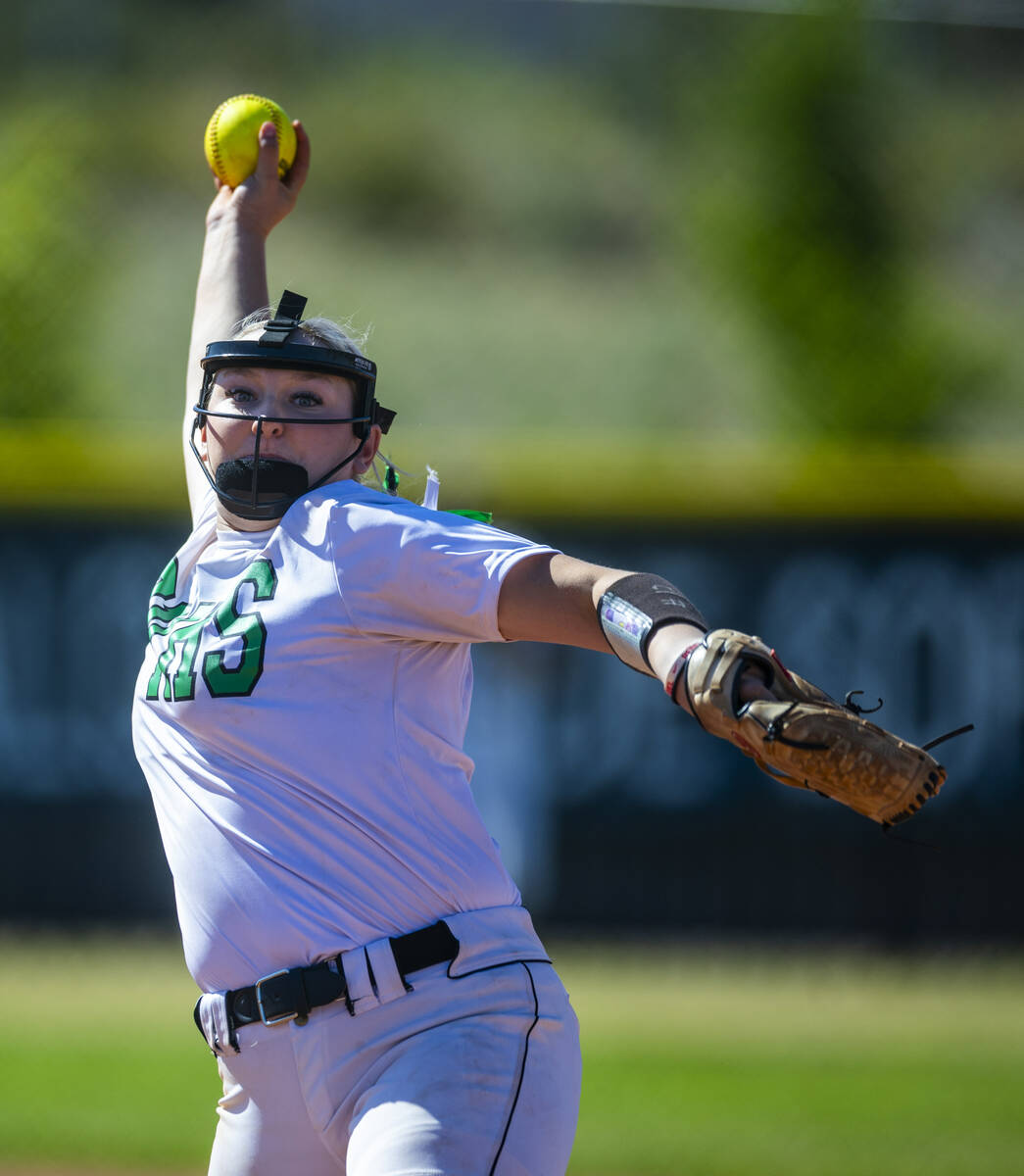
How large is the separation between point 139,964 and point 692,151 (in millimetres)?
12157

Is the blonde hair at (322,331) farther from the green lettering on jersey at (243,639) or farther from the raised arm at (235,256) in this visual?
the green lettering on jersey at (243,639)

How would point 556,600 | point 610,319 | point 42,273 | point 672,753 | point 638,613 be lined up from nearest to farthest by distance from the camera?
1. point 638,613
2. point 556,600
3. point 672,753
4. point 42,273
5. point 610,319

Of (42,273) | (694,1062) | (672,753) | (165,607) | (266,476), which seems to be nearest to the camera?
(266,476)

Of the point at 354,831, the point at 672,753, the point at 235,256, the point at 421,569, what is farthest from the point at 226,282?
the point at 672,753

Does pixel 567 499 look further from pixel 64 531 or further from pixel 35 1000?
pixel 35 1000

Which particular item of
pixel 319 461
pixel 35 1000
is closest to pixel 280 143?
pixel 319 461

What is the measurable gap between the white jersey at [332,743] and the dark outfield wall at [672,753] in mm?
4137

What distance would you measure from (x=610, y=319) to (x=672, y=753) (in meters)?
9.01

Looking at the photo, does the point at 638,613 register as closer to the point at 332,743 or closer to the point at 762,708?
the point at 762,708

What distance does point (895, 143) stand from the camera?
14609 millimetres

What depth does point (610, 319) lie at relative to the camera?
48.6ft

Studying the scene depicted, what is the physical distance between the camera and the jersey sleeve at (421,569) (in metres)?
2.07

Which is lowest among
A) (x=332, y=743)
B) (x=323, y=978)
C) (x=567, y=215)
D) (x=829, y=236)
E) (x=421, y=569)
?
(x=323, y=978)

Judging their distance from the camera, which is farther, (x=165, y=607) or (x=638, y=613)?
(x=165, y=607)
